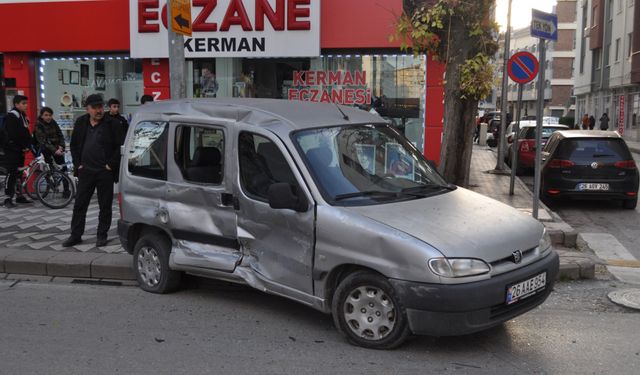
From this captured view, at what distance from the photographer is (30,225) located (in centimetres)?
882

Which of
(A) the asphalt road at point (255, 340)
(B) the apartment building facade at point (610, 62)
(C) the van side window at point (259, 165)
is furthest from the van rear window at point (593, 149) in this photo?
(B) the apartment building facade at point (610, 62)

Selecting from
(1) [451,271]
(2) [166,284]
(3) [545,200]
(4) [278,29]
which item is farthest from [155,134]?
(3) [545,200]

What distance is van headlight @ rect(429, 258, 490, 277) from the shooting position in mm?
3914

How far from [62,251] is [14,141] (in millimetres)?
4162

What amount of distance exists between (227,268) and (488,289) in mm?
2251

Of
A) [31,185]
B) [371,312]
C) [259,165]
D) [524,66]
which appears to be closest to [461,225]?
[371,312]

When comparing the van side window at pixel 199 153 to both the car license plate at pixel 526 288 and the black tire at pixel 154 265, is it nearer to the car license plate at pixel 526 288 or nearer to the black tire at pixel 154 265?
the black tire at pixel 154 265

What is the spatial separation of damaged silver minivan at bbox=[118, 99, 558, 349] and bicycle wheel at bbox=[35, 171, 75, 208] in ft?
16.5

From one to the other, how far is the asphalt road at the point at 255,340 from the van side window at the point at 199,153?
3.96ft

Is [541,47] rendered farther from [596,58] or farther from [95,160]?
[596,58]

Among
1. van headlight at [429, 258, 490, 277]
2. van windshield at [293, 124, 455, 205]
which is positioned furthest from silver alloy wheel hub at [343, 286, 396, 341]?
van windshield at [293, 124, 455, 205]

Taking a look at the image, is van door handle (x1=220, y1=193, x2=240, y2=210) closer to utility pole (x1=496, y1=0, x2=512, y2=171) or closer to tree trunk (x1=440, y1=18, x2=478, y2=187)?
tree trunk (x1=440, y1=18, x2=478, y2=187)

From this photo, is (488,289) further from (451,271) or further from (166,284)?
(166,284)

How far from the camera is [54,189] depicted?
10.4 metres
